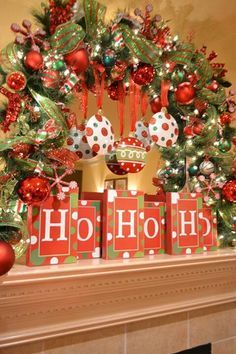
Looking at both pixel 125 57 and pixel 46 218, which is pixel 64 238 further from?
pixel 125 57

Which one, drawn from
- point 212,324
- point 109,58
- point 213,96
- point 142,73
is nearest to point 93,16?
point 109,58

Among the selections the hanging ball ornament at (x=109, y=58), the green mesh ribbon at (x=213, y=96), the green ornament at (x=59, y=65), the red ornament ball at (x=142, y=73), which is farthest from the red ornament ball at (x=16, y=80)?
the green mesh ribbon at (x=213, y=96)

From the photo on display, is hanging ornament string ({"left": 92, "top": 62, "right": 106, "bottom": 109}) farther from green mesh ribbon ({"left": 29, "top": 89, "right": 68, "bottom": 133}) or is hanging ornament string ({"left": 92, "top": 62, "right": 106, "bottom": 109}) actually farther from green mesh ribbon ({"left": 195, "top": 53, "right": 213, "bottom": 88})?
green mesh ribbon ({"left": 195, "top": 53, "right": 213, "bottom": 88})

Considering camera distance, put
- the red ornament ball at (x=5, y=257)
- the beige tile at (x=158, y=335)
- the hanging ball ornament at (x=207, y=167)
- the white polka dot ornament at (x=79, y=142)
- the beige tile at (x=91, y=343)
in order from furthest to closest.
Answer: the hanging ball ornament at (x=207, y=167) → the white polka dot ornament at (x=79, y=142) → the beige tile at (x=158, y=335) → the beige tile at (x=91, y=343) → the red ornament ball at (x=5, y=257)

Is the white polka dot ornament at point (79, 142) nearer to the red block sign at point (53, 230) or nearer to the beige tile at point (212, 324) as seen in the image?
the red block sign at point (53, 230)

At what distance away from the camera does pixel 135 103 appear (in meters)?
1.52

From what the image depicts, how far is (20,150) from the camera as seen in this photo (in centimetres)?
99

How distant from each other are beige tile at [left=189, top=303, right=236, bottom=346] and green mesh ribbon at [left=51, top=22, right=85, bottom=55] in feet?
4.00

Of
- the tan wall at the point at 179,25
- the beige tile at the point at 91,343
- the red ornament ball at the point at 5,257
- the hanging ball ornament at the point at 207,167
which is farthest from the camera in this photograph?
the tan wall at the point at 179,25

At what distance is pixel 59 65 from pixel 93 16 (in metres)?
0.25

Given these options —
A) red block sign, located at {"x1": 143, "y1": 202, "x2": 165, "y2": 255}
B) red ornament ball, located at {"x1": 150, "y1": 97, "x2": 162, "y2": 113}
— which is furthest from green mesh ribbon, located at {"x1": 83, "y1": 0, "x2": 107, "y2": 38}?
red block sign, located at {"x1": 143, "y1": 202, "x2": 165, "y2": 255}

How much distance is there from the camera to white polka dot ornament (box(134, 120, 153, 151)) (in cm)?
156

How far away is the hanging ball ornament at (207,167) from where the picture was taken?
1.51 metres

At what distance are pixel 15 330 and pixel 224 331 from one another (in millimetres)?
1052
